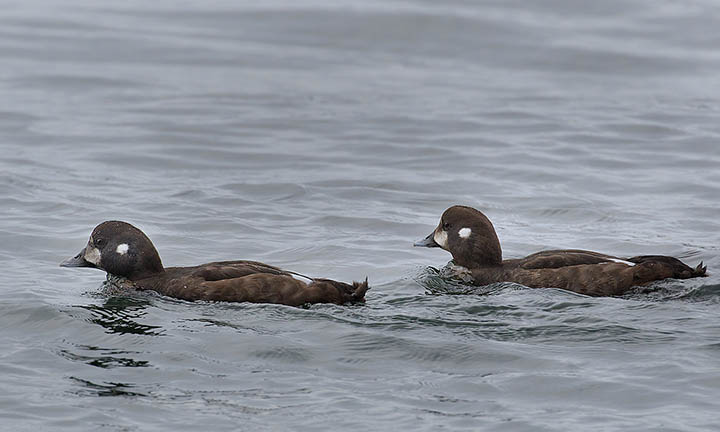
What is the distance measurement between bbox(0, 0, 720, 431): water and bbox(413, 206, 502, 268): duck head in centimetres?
34

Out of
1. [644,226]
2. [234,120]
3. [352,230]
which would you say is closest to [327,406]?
[352,230]

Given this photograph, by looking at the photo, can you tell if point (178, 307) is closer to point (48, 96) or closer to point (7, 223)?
point (7, 223)

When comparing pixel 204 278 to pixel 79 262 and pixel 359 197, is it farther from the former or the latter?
pixel 359 197

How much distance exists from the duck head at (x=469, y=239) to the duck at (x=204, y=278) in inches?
58.8

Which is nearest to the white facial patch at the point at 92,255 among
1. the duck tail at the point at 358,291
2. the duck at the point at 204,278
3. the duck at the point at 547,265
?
the duck at the point at 204,278

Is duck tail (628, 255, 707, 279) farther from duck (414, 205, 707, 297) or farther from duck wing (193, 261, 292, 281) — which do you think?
duck wing (193, 261, 292, 281)

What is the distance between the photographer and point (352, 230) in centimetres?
1357

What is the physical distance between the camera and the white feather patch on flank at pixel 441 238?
11.3 metres

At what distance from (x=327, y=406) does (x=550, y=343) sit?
76.2 inches

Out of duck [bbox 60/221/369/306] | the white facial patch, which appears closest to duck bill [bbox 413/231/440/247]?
duck [bbox 60/221/369/306]

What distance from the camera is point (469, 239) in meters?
11.1

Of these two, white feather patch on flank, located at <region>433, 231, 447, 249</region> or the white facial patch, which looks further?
white feather patch on flank, located at <region>433, 231, 447, 249</region>

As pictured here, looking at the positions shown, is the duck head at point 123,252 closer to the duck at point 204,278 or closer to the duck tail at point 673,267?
the duck at point 204,278

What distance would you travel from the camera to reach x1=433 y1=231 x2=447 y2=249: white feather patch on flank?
1134 centimetres
